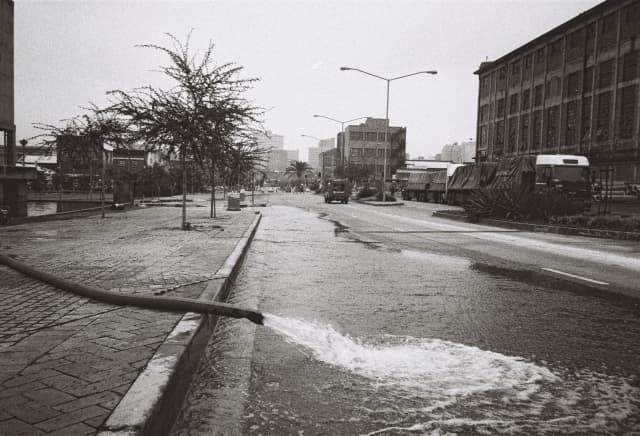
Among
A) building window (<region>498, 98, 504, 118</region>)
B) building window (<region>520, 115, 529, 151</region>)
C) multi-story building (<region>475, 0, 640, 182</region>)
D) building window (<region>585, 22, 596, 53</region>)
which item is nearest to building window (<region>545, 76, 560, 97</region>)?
multi-story building (<region>475, 0, 640, 182</region>)

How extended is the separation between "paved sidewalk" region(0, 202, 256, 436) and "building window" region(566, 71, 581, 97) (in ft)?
167

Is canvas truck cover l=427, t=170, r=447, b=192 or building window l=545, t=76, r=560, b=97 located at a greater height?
building window l=545, t=76, r=560, b=97

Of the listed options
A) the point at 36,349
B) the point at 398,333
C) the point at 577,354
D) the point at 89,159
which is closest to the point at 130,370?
the point at 36,349

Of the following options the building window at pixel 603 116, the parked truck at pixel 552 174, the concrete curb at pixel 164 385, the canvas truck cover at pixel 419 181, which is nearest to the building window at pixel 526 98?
the building window at pixel 603 116

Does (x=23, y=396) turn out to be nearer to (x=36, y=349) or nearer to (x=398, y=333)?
(x=36, y=349)

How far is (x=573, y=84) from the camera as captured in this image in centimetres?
5431

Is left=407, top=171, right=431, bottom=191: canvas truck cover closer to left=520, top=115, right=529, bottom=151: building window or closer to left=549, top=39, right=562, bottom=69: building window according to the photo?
left=520, top=115, right=529, bottom=151: building window

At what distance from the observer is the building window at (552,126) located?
56.4 metres

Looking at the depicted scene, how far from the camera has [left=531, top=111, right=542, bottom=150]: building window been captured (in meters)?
59.5

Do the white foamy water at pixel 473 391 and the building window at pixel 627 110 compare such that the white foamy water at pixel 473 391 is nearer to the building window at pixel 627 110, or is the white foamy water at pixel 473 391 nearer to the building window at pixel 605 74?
the building window at pixel 627 110

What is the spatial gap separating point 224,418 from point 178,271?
4.72m

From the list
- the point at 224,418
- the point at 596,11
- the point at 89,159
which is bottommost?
the point at 224,418

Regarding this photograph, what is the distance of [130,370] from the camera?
144 inches

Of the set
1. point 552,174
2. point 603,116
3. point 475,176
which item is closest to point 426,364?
point 552,174
